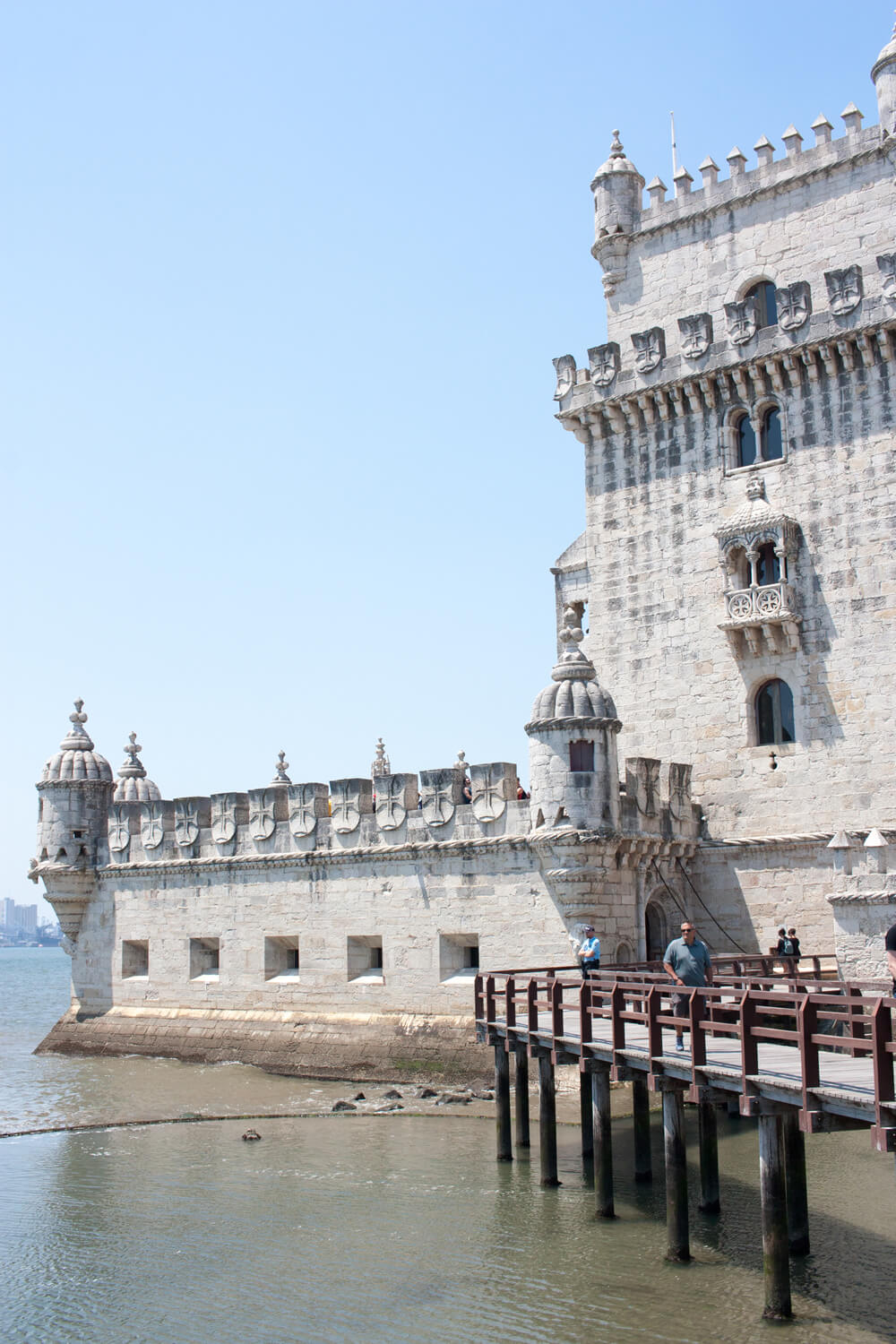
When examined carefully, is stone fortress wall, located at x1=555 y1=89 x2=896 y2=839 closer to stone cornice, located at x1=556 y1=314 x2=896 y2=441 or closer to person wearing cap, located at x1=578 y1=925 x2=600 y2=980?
stone cornice, located at x1=556 y1=314 x2=896 y2=441

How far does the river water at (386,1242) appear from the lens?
42.8 ft

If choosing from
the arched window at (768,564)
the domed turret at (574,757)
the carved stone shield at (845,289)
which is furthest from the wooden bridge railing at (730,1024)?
the carved stone shield at (845,289)

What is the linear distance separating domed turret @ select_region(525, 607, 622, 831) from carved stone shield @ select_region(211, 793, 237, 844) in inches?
340

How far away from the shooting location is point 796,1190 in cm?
1472

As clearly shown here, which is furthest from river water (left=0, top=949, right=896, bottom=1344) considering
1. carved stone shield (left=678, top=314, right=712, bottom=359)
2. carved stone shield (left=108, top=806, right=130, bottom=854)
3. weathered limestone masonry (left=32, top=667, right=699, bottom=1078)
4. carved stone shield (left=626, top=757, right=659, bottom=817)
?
carved stone shield (left=678, top=314, right=712, bottom=359)

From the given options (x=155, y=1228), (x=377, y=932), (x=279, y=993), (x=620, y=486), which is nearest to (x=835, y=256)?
(x=620, y=486)

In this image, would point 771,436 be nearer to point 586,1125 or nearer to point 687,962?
point 586,1125

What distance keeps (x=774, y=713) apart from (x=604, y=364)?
8.39 meters

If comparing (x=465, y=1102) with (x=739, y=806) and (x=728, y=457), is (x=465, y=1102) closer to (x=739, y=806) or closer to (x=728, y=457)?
(x=739, y=806)

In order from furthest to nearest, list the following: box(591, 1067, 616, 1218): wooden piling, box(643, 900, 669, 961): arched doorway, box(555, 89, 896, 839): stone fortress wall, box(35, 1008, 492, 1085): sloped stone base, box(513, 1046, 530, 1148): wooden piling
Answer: box(643, 900, 669, 961): arched doorway < box(555, 89, 896, 839): stone fortress wall < box(35, 1008, 492, 1085): sloped stone base < box(513, 1046, 530, 1148): wooden piling < box(591, 1067, 616, 1218): wooden piling

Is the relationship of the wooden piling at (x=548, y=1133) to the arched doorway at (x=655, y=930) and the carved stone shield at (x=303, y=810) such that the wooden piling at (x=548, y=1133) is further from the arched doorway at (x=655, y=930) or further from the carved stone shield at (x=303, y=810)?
the carved stone shield at (x=303, y=810)

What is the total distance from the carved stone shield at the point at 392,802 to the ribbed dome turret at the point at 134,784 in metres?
10.1

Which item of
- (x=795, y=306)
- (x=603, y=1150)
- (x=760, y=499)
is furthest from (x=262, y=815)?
(x=795, y=306)

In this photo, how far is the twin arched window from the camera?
26547mm
